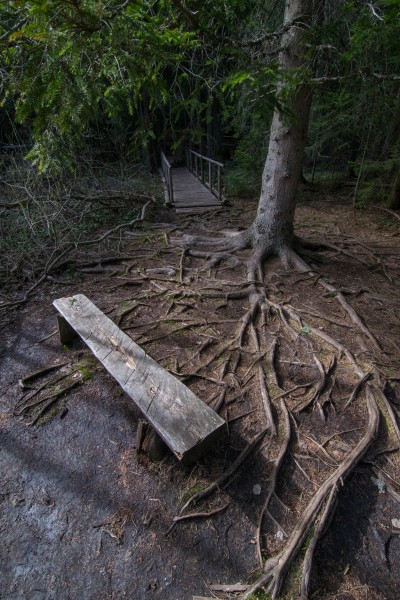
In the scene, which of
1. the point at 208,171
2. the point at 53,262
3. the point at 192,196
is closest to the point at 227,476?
the point at 53,262

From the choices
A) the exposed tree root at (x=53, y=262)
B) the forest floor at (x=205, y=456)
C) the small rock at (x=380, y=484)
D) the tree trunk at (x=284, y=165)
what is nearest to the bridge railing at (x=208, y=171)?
the exposed tree root at (x=53, y=262)

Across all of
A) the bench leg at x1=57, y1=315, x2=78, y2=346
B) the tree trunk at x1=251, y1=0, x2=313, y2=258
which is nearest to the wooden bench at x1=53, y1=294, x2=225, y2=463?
the bench leg at x1=57, y1=315, x2=78, y2=346

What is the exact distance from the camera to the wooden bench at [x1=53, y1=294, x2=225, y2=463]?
2.03 meters

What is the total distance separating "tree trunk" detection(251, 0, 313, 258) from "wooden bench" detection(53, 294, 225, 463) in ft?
10.4

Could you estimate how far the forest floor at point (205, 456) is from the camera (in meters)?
1.88

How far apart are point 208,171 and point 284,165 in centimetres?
891

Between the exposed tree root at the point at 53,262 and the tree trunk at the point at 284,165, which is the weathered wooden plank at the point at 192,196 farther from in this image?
the tree trunk at the point at 284,165

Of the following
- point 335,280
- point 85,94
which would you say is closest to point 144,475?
point 85,94

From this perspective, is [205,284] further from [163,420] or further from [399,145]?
[399,145]

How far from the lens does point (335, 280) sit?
4.96 meters

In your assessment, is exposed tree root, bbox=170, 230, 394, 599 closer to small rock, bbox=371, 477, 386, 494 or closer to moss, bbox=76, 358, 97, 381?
small rock, bbox=371, 477, 386, 494

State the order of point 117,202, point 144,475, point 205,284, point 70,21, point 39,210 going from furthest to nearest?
1. point 117,202
2. point 39,210
3. point 205,284
4. point 144,475
5. point 70,21

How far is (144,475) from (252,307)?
2.46 meters

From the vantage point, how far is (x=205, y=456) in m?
2.47
